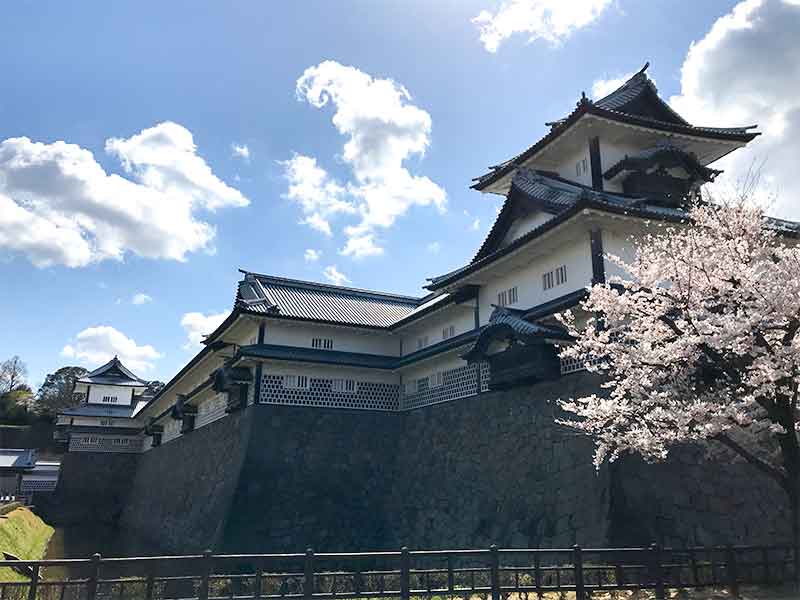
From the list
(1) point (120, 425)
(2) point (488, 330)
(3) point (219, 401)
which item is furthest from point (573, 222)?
(1) point (120, 425)

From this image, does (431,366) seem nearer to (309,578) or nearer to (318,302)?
(318,302)

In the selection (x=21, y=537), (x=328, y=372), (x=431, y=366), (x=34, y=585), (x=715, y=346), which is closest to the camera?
(x=34, y=585)

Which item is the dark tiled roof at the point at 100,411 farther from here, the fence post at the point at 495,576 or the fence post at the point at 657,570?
the fence post at the point at 657,570

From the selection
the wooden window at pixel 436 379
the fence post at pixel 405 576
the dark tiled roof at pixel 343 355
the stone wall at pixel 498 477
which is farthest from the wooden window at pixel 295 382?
the fence post at pixel 405 576

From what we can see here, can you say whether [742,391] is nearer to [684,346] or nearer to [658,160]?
[684,346]

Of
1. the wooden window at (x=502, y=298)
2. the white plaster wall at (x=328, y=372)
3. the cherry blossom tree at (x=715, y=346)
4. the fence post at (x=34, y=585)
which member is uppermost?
the wooden window at (x=502, y=298)

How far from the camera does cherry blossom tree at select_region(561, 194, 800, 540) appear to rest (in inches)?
375

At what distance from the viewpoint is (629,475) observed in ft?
41.6

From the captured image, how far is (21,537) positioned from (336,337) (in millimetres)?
15948

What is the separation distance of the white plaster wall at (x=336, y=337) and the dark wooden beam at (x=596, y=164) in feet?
32.4

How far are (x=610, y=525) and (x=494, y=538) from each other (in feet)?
13.7

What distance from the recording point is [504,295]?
696 inches

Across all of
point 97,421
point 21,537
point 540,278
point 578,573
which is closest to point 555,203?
point 540,278

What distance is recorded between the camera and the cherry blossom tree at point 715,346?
9523 millimetres
